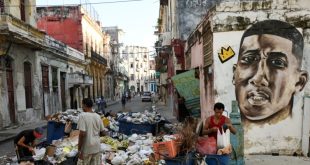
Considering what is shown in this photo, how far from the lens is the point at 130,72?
10162cm

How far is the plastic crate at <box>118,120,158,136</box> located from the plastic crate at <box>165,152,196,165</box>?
4.78m

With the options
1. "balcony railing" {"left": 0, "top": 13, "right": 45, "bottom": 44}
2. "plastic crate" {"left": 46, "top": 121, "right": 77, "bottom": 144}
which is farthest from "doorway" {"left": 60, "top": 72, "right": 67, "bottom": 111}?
"plastic crate" {"left": 46, "top": 121, "right": 77, "bottom": 144}

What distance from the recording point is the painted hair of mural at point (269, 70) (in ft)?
31.3

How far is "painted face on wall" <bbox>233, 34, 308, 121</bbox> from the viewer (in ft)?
31.3

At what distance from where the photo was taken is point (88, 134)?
20.4ft

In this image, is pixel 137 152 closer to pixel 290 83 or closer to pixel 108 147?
pixel 108 147

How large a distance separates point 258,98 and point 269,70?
0.74m

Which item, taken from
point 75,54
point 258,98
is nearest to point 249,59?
point 258,98


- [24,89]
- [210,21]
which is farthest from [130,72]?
[210,21]

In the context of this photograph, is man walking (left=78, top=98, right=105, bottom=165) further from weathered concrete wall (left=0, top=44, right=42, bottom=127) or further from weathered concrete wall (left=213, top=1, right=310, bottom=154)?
weathered concrete wall (left=0, top=44, right=42, bottom=127)

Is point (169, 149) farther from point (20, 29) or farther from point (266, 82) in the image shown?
point (20, 29)

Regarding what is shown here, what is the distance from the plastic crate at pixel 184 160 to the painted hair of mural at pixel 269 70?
3.81m

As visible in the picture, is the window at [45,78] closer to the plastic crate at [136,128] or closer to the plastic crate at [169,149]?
the plastic crate at [136,128]

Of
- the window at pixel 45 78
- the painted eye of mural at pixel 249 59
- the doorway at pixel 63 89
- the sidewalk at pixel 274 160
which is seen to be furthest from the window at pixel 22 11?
the sidewalk at pixel 274 160
